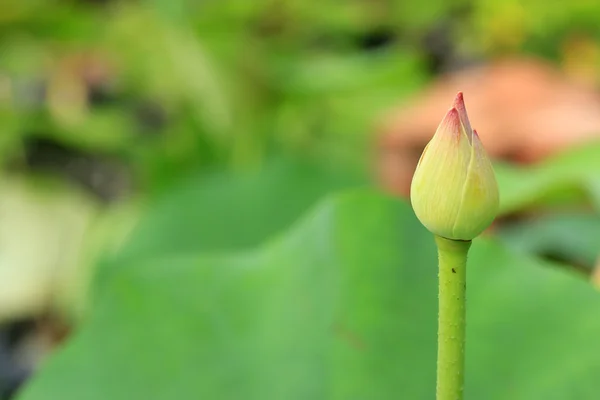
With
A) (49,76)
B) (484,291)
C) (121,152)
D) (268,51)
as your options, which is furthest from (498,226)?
(49,76)

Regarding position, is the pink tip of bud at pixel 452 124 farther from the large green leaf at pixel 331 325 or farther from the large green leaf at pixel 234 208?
the large green leaf at pixel 234 208

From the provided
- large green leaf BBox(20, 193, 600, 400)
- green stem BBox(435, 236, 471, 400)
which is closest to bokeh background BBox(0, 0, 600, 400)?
large green leaf BBox(20, 193, 600, 400)

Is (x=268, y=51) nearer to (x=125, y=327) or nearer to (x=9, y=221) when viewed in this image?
(x=9, y=221)

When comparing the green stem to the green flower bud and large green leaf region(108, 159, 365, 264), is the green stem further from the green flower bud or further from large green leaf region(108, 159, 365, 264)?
large green leaf region(108, 159, 365, 264)

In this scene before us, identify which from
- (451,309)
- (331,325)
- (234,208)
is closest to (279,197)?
(234,208)

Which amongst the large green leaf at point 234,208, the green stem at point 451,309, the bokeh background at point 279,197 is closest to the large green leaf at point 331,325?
the bokeh background at point 279,197

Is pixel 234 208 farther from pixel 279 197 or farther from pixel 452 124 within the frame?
pixel 452 124
